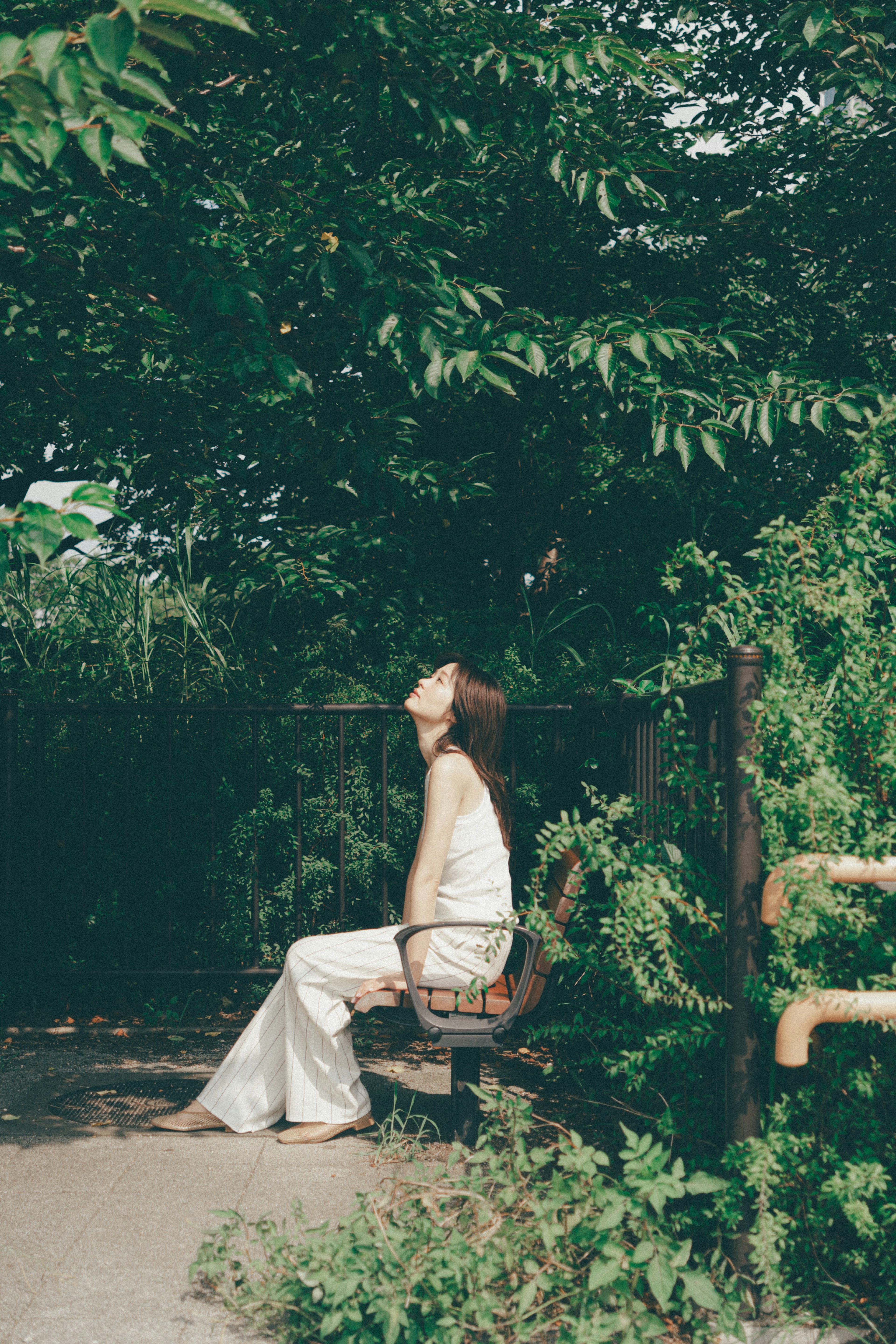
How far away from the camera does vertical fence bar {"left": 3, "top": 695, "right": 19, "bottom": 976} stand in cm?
502

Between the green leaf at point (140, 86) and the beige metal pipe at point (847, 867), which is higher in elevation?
the green leaf at point (140, 86)

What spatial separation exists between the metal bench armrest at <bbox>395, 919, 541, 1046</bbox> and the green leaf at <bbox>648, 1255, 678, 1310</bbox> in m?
1.10

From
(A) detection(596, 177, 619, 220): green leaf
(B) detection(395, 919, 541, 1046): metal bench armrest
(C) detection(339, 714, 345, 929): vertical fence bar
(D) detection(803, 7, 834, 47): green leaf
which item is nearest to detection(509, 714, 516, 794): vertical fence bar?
(C) detection(339, 714, 345, 929): vertical fence bar

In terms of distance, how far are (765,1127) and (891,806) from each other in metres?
0.84

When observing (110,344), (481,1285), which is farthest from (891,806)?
(110,344)

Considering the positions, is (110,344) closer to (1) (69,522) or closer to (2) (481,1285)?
(1) (69,522)

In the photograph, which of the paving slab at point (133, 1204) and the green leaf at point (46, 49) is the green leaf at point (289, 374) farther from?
the paving slab at point (133, 1204)

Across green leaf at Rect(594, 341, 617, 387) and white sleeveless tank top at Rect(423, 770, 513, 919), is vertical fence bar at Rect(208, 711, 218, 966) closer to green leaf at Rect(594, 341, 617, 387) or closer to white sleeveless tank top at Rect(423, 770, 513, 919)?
white sleeveless tank top at Rect(423, 770, 513, 919)

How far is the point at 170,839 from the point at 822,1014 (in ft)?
11.6

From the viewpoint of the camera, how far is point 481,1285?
227 cm

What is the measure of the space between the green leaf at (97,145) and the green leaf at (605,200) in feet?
6.71

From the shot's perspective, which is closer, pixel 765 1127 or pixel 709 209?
pixel 765 1127

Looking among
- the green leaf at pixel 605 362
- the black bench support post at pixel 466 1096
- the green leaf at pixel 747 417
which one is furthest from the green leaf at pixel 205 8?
the black bench support post at pixel 466 1096

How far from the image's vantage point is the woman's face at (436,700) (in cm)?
364
